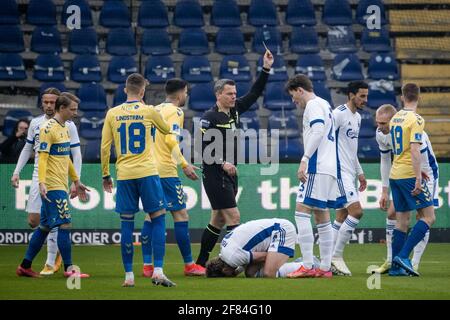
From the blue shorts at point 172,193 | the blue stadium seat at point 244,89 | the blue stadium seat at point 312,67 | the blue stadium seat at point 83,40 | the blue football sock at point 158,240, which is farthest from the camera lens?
the blue stadium seat at point 83,40

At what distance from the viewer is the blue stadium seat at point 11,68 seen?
19.6 metres

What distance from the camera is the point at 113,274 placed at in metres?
11.5

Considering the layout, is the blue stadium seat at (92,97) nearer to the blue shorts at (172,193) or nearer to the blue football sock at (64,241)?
the blue shorts at (172,193)

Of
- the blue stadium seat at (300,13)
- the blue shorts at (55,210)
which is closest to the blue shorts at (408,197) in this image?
the blue shorts at (55,210)

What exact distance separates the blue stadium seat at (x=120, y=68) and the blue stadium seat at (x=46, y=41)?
1.14 metres

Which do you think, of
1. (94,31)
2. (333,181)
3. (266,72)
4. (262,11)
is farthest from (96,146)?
(333,181)

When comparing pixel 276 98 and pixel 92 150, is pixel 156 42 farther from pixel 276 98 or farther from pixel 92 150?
pixel 92 150

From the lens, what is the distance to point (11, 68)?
19.7 meters

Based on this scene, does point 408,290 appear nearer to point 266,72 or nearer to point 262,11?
point 266,72

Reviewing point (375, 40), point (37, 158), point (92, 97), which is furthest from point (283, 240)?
point (375, 40)

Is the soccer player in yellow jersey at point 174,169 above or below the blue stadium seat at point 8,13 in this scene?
below

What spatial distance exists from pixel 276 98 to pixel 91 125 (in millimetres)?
3562

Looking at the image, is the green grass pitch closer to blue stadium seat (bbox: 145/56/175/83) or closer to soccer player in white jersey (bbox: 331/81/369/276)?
soccer player in white jersey (bbox: 331/81/369/276)

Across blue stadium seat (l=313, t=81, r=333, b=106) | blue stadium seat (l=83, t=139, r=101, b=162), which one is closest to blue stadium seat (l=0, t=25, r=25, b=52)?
blue stadium seat (l=83, t=139, r=101, b=162)
